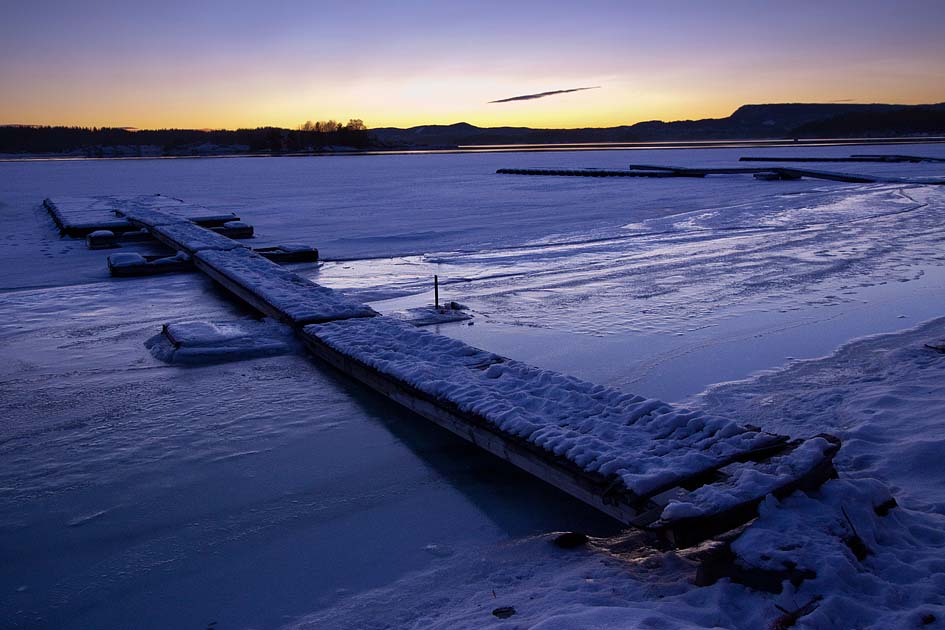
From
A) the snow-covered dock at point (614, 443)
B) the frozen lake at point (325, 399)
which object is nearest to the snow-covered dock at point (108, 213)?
the frozen lake at point (325, 399)

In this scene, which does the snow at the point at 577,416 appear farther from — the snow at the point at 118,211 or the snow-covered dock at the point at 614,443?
the snow at the point at 118,211

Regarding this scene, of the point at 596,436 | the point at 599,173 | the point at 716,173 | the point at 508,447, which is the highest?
the point at 599,173

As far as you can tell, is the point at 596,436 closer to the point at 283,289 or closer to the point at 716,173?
the point at 283,289

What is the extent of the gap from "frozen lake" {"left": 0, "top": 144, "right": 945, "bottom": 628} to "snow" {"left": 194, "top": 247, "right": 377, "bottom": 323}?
1.56ft

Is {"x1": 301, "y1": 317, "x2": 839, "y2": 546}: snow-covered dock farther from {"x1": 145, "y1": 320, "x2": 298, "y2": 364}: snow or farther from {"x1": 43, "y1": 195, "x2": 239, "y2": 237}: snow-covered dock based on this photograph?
{"x1": 43, "y1": 195, "x2": 239, "y2": 237}: snow-covered dock

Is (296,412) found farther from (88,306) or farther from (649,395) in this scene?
(88,306)

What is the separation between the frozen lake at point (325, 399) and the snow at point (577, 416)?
13.3 inches

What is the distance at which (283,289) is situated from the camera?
→ 28.4 ft

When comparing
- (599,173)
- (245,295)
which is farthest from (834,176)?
(245,295)

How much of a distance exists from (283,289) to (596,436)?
5552 millimetres

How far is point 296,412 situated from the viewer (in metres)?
5.29

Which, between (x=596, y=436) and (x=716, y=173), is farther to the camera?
(x=716, y=173)

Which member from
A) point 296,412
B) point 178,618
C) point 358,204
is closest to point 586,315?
point 296,412

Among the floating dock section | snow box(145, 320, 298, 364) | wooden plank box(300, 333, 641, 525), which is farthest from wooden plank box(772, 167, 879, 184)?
wooden plank box(300, 333, 641, 525)
